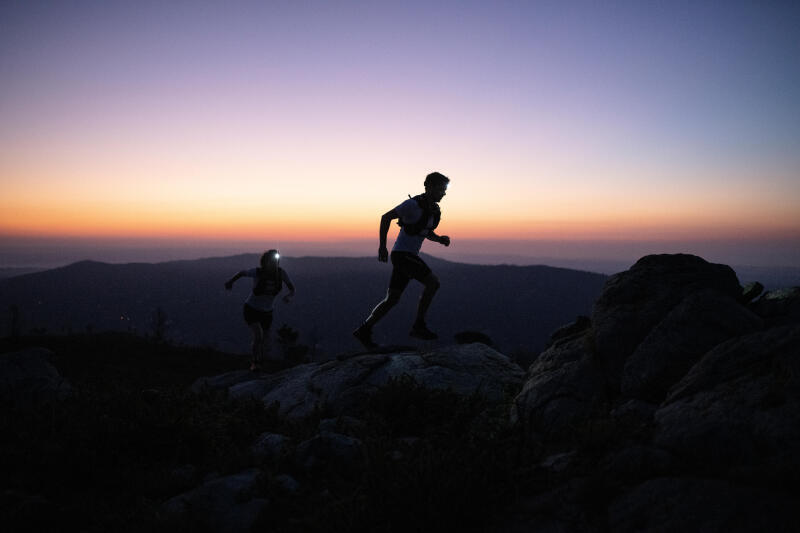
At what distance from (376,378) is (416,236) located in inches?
113

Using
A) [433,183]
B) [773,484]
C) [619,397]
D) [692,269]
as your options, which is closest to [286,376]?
[433,183]

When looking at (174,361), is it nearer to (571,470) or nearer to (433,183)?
(433,183)

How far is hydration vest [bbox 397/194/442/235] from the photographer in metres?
8.31

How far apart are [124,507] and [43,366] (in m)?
9.11

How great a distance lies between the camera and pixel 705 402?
3656mm

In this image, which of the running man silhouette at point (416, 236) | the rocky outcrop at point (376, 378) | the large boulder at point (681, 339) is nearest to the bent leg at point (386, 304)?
the running man silhouette at point (416, 236)

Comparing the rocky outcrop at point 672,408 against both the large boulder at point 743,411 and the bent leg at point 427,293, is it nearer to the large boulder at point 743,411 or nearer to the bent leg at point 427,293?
the large boulder at point 743,411

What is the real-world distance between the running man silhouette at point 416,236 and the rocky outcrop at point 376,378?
33.0 inches

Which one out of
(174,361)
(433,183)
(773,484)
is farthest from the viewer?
(174,361)

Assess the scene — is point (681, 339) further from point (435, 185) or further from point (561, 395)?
point (435, 185)

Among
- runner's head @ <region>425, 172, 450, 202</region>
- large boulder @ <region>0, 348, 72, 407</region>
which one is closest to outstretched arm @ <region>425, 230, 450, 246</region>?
runner's head @ <region>425, 172, 450, 202</region>

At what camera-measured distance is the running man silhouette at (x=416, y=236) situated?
8.29 metres

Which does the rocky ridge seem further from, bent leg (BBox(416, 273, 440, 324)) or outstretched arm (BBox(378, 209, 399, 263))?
outstretched arm (BBox(378, 209, 399, 263))

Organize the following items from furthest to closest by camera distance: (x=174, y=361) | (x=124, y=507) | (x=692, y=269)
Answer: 1. (x=174, y=361)
2. (x=692, y=269)
3. (x=124, y=507)
